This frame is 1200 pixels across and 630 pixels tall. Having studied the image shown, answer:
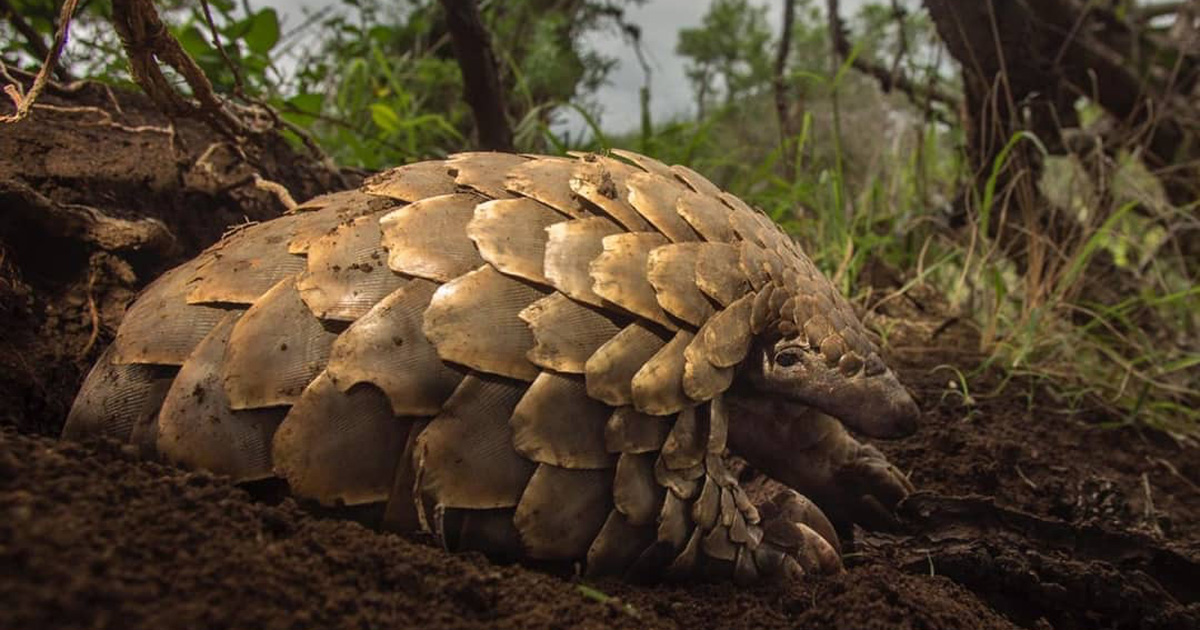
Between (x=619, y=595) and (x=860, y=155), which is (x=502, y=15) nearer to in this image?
(x=860, y=155)

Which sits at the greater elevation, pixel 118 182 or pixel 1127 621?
pixel 118 182

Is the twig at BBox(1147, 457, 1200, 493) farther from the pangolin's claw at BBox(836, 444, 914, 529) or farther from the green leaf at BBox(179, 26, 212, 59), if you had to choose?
the green leaf at BBox(179, 26, 212, 59)

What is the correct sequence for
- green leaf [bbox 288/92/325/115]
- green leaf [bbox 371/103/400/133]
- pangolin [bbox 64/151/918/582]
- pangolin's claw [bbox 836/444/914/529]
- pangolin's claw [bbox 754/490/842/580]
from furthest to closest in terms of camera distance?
green leaf [bbox 371/103/400/133] → green leaf [bbox 288/92/325/115] → pangolin's claw [bbox 836/444/914/529] → pangolin's claw [bbox 754/490/842/580] → pangolin [bbox 64/151/918/582]

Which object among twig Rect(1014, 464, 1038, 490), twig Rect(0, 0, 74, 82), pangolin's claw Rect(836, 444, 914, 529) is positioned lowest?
twig Rect(1014, 464, 1038, 490)

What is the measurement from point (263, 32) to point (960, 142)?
9.36 feet

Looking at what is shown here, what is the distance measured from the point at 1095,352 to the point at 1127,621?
71.9 inches

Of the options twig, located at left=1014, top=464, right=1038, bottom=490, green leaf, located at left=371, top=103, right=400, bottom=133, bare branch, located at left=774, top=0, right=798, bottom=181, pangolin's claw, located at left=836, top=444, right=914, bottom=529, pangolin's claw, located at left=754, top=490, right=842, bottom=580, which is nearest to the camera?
pangolin's claw, located at left=754, top=490, right=842, bottom=580

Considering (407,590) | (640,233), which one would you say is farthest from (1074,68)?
(407,590)

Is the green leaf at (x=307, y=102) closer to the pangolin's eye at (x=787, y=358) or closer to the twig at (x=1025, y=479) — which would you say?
the pangolin's eye at (x=787, y=358)

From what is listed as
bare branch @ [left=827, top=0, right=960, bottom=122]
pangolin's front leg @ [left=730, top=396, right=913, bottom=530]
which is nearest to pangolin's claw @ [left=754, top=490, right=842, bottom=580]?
pangolin's front leg @ [left=730, top=396, right=913, bottom=530]

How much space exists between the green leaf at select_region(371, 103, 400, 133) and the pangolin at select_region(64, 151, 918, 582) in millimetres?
1771

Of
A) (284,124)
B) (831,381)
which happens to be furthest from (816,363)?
(284,124)

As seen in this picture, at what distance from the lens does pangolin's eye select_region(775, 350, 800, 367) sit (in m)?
1.28

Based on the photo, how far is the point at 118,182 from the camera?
171cm
